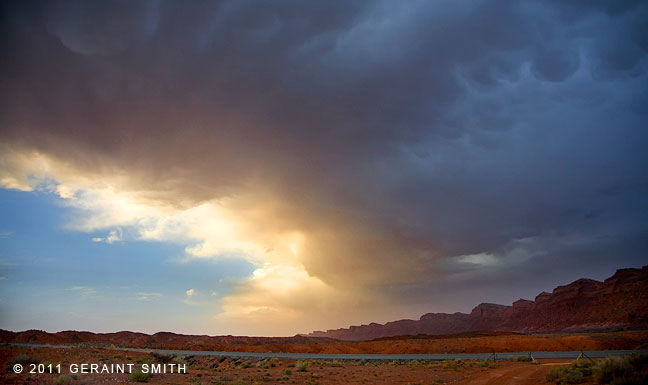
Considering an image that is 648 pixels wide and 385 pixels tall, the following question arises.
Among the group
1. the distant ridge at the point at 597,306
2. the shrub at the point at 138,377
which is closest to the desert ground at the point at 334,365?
the shrub at the point at 138,377

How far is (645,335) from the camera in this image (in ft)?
253

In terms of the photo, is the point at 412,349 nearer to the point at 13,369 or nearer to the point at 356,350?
the point at 356,350

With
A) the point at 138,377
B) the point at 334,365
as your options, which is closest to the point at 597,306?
the point at 334,365

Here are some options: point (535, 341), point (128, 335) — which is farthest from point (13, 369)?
point (128, 335)

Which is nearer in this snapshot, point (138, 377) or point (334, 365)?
point (138, 377)

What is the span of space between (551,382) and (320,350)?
84259 millimetres

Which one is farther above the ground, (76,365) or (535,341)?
(76,365)

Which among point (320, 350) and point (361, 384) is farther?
point (320, 350)

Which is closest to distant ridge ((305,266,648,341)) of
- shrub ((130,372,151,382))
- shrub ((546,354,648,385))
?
shrub ((546,354,648,385))

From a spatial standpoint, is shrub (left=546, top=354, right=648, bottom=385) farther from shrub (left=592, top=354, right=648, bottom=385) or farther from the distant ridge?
the distant ridge

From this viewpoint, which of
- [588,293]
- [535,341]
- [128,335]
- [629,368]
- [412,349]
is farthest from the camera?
[128,335]

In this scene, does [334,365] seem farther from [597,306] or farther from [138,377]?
[597,306]

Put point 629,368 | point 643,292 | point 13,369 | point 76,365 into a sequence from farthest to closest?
1. point 643,292
2. point 76,365
3. point 13,369
4. point 629,368

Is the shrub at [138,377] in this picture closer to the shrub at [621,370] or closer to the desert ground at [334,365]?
the desert ground at [334,365]
